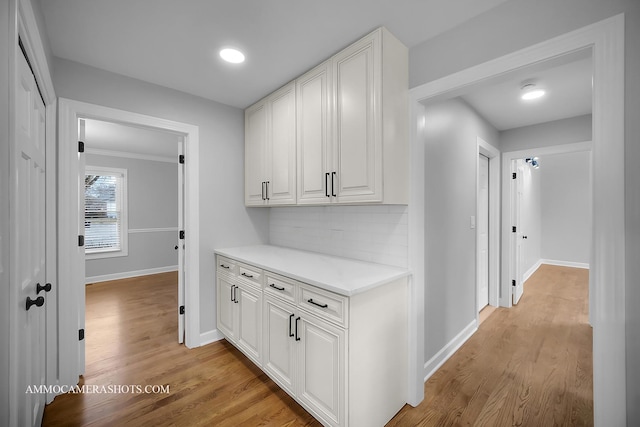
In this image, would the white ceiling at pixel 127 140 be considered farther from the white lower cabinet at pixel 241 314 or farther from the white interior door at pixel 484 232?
the white interior door at pixel 484 232

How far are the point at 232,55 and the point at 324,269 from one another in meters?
1.72

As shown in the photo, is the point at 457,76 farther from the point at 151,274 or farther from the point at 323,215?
the point at 151,274

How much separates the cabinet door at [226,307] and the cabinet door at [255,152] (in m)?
0.86

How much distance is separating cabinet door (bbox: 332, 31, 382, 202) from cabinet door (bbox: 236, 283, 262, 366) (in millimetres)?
1095

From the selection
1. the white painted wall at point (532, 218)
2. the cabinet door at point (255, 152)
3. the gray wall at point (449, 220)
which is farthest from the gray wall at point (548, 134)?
the cabinet door at point (255, 152)

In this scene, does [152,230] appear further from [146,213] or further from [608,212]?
[608,212]

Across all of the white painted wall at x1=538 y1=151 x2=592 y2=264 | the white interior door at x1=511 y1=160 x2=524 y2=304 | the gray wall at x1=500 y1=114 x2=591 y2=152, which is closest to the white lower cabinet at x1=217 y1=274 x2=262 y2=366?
the white interior door at x1=511 y1=160 x2=524 y2=304

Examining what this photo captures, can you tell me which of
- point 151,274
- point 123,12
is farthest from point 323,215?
point 151,274

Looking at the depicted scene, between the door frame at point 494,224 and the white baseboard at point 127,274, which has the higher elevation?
the door frame at point 494,224

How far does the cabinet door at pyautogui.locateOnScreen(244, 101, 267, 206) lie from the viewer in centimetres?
275

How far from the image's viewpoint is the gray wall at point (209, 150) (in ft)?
7.30

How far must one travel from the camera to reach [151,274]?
229 inches

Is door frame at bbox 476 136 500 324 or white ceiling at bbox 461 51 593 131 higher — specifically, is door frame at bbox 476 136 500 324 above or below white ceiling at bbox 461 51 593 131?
below

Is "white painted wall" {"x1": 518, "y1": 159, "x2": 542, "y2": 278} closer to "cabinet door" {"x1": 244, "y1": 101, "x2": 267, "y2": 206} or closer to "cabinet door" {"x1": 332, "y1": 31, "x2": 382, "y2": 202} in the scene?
"cabinet door" {"x1": 332, "y1": 31, "x2": 382, "y2": 202}
